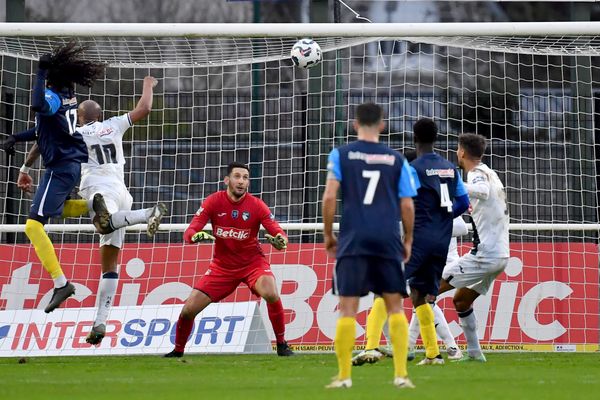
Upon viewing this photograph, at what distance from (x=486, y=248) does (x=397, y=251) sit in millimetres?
3702

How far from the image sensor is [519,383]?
8.51 m

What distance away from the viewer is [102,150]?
38.9 ft

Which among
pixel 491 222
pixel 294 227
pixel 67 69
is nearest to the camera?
pixel 67 69

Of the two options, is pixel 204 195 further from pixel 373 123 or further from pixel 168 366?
pixel 373 123

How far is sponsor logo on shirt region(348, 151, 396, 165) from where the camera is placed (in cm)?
792

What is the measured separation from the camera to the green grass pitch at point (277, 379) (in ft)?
24.8

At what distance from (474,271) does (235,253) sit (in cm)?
256

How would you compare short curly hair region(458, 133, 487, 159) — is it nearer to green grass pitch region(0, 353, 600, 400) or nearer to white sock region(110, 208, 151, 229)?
green grass pitch region(0, 353, 600, 400)

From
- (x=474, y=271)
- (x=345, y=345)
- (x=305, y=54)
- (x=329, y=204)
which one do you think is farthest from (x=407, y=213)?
(x=305, y=54)

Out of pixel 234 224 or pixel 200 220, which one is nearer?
pixel 200 220

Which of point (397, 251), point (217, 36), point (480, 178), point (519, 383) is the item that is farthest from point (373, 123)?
point (217, 36)

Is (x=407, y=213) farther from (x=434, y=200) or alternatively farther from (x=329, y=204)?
(x=434, y=200)

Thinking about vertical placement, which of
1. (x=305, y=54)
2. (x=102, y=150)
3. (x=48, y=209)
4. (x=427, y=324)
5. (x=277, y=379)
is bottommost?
(x=277, y=379)

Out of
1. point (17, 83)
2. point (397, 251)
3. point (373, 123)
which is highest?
point (17, 83)
